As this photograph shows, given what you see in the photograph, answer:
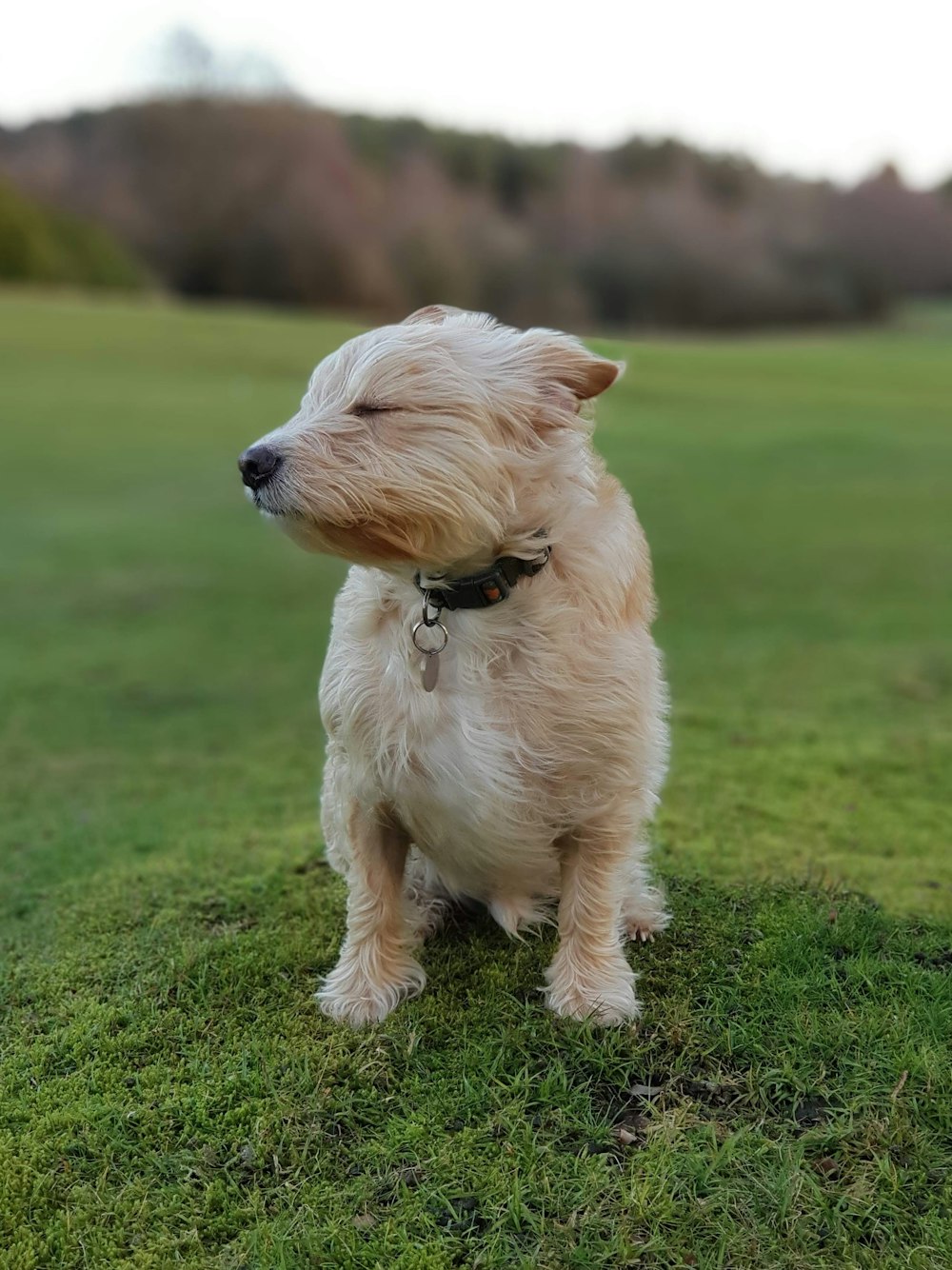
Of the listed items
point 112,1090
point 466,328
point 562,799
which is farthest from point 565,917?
point 466,328

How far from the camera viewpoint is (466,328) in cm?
257

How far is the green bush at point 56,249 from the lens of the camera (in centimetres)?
3806

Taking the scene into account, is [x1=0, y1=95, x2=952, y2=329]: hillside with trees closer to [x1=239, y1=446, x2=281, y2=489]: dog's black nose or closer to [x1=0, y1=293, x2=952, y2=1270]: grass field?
[x1=0, y1=293, x2=952, y2=1270]: grass field

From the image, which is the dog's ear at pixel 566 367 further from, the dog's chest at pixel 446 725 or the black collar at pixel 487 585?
the dog's chest at pixel 446 725

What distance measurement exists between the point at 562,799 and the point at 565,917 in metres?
0.39

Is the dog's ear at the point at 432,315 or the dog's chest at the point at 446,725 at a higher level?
the dog's ear at the point at 432,315

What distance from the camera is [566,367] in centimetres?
251

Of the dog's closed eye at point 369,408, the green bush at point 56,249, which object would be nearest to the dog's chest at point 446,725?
the dog's closed eye at point 369,408

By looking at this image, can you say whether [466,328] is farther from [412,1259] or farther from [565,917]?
[412,1259]

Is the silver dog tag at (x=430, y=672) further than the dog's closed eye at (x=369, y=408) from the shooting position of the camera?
Yes

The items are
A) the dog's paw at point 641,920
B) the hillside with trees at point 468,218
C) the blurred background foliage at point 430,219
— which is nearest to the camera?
the dog's paw at point 641,920

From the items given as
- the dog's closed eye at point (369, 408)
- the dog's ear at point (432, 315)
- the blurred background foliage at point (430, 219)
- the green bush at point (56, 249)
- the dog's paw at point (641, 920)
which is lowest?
the dog's paw at point (641, 920)

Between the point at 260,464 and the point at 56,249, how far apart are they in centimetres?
4255

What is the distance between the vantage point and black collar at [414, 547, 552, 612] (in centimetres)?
260
